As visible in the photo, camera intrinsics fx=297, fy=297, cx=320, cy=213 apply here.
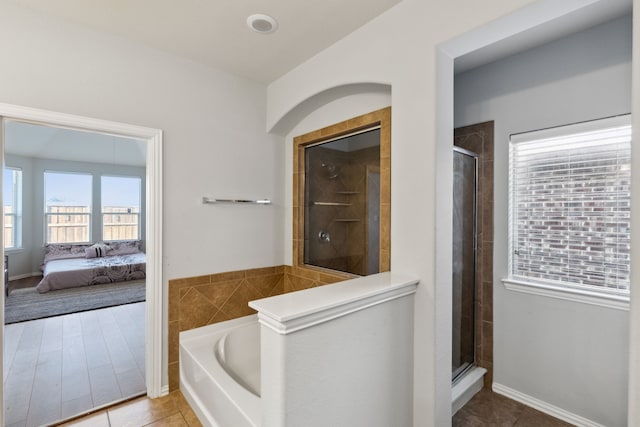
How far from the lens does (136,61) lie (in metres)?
2.13

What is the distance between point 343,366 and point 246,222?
171 cm

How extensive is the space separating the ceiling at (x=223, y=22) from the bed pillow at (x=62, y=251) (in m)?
5.69

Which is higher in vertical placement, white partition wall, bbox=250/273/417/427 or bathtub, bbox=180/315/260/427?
white partition wall, bbox=250/273/417/427

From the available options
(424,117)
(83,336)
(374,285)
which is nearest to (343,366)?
(374,285)

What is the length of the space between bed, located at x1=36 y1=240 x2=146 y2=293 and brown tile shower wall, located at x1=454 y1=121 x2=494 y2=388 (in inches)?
224

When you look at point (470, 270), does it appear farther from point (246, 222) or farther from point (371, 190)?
point (246, 222)

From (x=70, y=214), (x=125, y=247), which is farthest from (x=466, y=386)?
(x=70, y=214)

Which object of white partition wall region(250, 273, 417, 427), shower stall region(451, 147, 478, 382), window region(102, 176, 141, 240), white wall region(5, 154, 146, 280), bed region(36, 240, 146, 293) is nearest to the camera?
white partition wall region(250, 273, 417, 427)

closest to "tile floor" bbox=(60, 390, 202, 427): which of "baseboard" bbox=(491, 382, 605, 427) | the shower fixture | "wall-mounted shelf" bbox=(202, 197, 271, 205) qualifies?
"wall-mounted shelf" bbox=(202, 197, 271, 205)

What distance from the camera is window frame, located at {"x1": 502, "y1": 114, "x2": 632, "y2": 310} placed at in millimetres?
1853

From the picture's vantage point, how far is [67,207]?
20.6ft

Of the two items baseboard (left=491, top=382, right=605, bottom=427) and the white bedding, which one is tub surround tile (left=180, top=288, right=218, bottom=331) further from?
the white bedding

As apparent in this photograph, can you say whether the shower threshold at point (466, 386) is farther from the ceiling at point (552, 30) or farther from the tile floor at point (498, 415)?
the ceiling at point (552, 30)

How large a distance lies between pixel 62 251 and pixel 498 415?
7.53m
